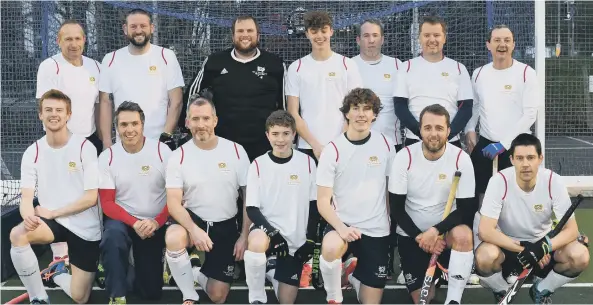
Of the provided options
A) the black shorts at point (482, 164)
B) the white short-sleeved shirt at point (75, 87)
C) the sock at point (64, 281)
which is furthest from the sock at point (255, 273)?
the black shorts at point (482, 164)

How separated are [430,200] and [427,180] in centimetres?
12

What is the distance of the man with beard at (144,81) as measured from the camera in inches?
213

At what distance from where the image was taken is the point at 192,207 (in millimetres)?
4879

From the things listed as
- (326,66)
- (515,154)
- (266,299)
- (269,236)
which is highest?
(326,66)

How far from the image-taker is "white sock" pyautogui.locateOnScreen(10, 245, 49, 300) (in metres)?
4.61

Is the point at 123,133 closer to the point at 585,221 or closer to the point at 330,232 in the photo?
the point at 330,232

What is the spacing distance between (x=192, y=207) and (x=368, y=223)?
108cm

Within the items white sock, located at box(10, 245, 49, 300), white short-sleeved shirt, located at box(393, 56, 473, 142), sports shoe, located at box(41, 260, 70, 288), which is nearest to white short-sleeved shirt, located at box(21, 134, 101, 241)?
white sock, located at box(10, 245, 49, 300)

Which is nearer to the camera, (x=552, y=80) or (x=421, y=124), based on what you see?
(x=421, y=124)

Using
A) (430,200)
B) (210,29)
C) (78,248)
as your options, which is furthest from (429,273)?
(210,29)

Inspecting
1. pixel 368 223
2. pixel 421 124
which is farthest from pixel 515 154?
pixel 368 223

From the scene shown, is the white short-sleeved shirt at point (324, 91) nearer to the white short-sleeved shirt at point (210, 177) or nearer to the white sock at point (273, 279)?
the white short-sleeved shirt at point (210, 177)

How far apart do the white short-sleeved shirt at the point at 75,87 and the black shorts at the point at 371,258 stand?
Answer: 1936mm

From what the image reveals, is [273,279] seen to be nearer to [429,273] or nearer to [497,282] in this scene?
[429,273]
